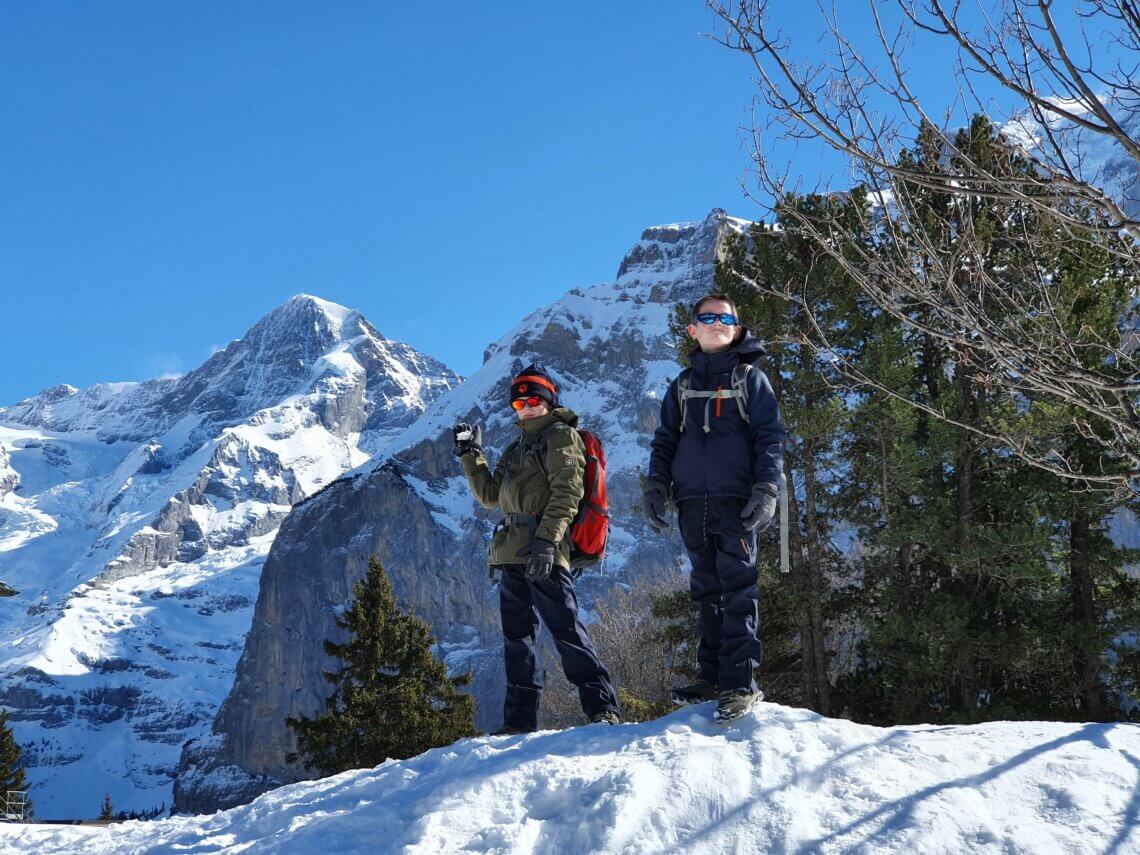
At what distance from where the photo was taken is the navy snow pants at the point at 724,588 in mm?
4438

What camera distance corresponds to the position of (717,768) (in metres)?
3.67

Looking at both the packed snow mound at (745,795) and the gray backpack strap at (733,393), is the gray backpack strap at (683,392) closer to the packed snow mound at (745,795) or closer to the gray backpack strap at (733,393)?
the gray backpack strap at (733,393)

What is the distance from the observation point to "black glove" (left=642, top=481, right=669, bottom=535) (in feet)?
15.6

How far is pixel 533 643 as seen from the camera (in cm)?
568

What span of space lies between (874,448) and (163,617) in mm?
200809

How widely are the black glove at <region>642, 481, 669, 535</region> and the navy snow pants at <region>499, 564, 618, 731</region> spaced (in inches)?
25.1

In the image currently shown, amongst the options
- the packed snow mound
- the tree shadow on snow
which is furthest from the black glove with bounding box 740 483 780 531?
the tree shadow on snow

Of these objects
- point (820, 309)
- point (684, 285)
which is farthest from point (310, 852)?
point (684, 285)

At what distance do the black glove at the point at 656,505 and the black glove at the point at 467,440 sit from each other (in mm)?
1327

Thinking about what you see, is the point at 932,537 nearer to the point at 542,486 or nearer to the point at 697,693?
the point at 697,693

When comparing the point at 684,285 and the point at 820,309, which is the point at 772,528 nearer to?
the point at 820,309

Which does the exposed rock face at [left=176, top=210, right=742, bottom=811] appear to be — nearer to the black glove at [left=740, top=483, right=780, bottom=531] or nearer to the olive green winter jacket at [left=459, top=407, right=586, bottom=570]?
the olive green winter jacket at [left=459, top=407, right=586, bottom=570]

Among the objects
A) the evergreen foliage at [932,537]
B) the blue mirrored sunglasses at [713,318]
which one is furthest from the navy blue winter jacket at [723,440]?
the evergreen foliage at [932,537]

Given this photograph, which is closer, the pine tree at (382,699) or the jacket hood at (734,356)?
the jacket hood at (734,356)
